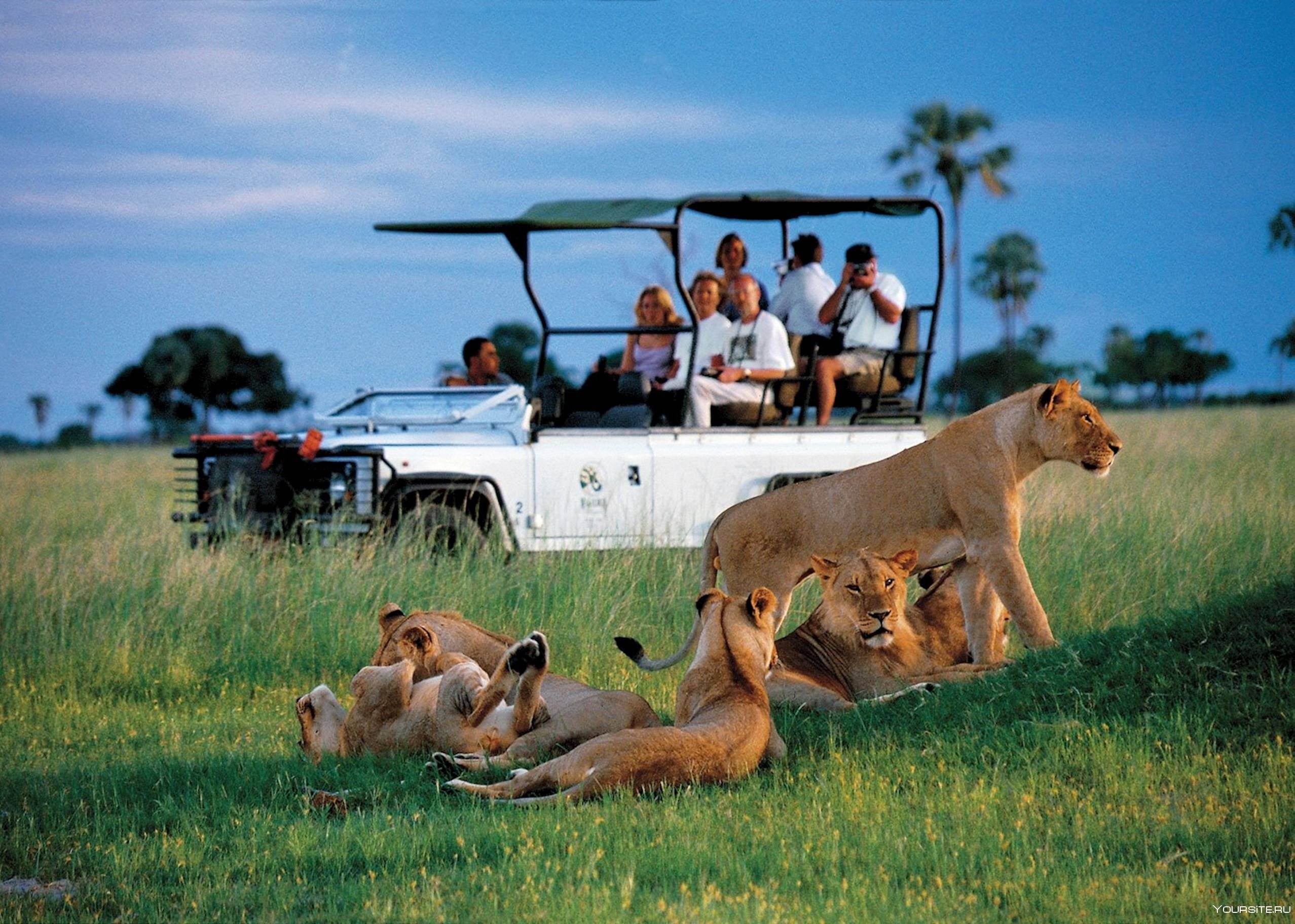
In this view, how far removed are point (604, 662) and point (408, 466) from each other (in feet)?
7.36

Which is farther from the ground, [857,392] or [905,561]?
[857,392]

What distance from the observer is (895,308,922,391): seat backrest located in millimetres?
11430

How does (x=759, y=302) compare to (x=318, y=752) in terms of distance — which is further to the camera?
(x=759, y=302)

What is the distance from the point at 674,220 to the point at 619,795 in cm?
591

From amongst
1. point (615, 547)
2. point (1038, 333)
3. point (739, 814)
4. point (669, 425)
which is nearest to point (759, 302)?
point (669, 425)

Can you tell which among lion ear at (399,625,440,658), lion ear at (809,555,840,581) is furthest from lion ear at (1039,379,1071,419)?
lion ear at (399,625,440,658)

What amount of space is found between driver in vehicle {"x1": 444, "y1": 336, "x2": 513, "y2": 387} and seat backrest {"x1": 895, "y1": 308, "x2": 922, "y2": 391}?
283 cm

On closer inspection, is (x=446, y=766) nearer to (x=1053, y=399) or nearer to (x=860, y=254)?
(x=1053, y=399)

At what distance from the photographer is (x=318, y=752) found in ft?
20.4

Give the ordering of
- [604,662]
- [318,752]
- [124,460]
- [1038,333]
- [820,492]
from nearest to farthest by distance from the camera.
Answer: [318,752], [820,492], [604,662], [124,460], [1038,333]

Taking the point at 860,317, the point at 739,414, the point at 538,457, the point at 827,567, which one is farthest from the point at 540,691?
the point at 860,317

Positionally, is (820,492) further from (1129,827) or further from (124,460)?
(124,460)

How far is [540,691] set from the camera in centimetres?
611

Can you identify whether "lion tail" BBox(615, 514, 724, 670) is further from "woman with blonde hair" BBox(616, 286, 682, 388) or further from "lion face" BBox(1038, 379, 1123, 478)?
"woman with blonde hair" BBox(616, 286, 682, 388)
